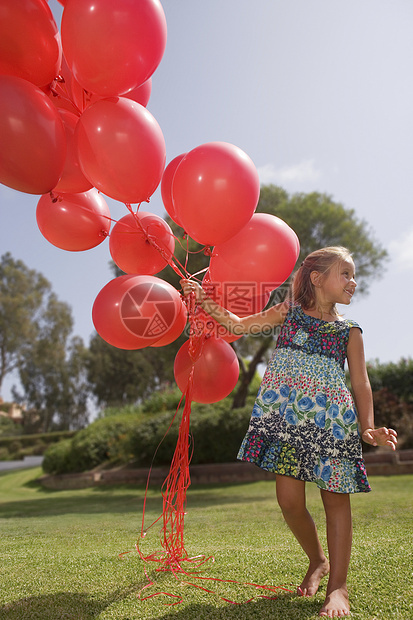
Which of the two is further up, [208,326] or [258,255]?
[258,255]

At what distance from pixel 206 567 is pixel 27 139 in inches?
87.1

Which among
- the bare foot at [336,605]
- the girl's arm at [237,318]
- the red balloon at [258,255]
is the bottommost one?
the bare foot at [336,605]

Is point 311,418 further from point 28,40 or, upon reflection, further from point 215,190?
point 28,40

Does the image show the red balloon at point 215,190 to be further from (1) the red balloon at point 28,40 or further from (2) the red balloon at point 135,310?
(1) the red balloon at point 28,40

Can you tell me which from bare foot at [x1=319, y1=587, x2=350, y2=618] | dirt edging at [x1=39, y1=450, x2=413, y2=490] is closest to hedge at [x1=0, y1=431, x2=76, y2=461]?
dirt edging at [x1=39, y1=450, x2=413, y2=490]

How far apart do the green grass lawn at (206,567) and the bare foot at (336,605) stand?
42mm

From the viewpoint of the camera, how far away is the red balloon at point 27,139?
204 centimetres

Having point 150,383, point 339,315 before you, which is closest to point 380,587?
point 339,315

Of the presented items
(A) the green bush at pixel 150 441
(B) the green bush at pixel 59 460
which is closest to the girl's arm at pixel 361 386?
(A) the green bush at pixel 150 441

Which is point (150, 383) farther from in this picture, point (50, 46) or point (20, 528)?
point (50, 46)

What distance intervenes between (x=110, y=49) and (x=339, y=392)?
183 cm

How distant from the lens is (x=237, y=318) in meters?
2.34

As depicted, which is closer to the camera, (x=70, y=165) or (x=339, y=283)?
(x=339, y=283)

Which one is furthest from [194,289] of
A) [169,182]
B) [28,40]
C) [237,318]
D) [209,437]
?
[209,437]
